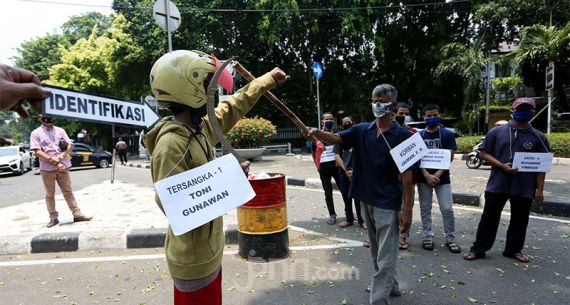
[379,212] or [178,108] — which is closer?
[178,108]

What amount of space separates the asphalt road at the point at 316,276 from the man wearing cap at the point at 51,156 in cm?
131

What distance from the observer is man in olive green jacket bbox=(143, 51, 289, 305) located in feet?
6.23

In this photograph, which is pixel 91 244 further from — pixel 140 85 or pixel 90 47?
pixel 90 47

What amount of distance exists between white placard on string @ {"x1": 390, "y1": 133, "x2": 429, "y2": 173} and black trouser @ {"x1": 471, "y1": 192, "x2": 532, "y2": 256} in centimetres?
149

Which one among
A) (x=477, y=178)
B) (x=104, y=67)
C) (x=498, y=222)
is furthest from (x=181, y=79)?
(x=104, y=67)

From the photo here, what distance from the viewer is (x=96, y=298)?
11.7 ft

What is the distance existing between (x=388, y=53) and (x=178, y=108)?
2193 cm

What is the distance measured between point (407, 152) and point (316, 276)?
1.69m

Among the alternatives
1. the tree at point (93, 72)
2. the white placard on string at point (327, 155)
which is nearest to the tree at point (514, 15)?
the white placard on string at point (327, 155)

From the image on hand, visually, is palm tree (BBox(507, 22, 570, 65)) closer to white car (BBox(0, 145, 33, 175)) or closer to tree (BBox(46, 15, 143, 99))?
tree (BBox(46, 15, 143, 99))

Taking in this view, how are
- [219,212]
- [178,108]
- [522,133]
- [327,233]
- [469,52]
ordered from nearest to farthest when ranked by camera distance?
[219,212]
[178,108]
[522,133]
[327,233]
[469,52]

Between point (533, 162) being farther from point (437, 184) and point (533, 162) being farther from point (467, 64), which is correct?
point (467, 64)

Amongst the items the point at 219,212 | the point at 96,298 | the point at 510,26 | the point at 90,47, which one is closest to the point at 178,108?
the point at 219,212

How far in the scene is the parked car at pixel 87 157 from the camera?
59.8 feet
